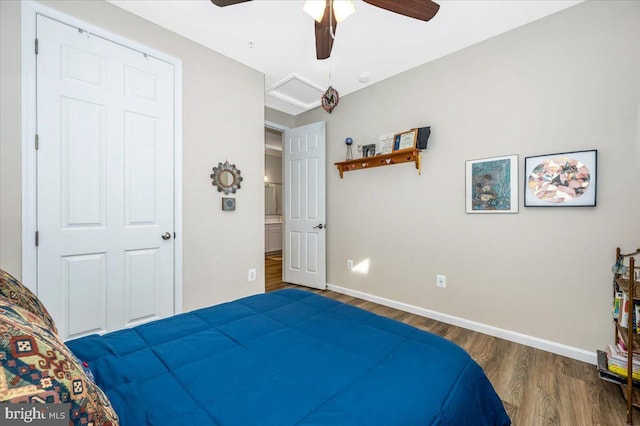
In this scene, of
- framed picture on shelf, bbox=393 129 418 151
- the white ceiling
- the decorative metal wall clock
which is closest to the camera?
the white ceiling

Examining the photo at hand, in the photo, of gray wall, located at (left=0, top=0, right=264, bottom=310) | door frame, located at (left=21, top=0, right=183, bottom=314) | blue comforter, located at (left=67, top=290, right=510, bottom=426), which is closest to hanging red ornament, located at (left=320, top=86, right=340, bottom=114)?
gray wall, located at (left=0, top=0, right=264, bottom=310)

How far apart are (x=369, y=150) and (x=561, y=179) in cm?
187

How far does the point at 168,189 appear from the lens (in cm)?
249

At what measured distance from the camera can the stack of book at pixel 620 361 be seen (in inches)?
65.8

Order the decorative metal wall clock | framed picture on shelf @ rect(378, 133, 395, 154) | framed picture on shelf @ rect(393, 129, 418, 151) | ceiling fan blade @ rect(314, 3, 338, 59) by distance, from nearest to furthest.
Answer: ceiling fan blade @ rect(314, 3, 338, 59), the decorative metal wall clock, framed picture on shelf @ rect(393, 129, 418, 151), framed picture on shelf @ rect(378, 133, 395, 154)

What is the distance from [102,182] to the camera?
215 centimetres

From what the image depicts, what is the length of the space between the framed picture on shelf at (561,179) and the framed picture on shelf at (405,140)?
103cm

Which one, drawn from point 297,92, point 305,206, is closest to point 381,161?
point 305,206

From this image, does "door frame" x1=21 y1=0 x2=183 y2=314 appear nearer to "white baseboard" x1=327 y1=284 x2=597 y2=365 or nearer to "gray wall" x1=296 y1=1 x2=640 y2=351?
"gray wall" x1=296 y1=1 x2=640 y2=351

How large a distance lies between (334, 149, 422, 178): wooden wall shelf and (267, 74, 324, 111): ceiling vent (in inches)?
40.6

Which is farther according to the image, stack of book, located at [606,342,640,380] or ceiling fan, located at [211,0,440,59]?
stack of book, located at [606,342,640,380]

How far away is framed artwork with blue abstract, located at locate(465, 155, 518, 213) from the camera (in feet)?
7.91

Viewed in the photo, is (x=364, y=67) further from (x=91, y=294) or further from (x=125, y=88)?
(x=91, y=294)

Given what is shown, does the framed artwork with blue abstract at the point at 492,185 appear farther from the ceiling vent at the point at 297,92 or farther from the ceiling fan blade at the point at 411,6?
the ceiling vent at the point at 297,92
